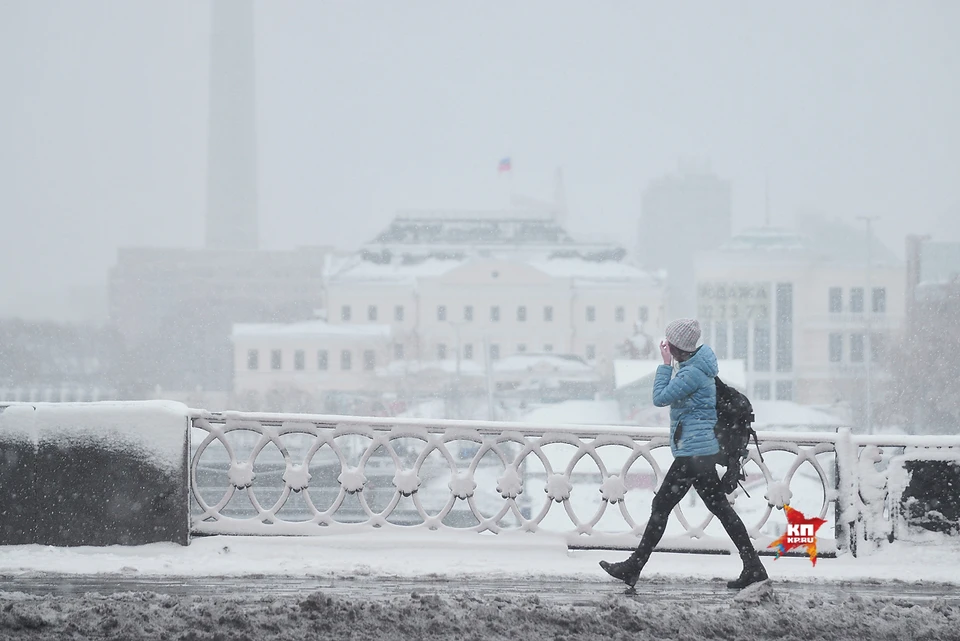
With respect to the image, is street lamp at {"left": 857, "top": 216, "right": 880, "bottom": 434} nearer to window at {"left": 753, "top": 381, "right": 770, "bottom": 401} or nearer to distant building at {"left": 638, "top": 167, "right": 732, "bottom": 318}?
window at {"left": 753, "top": 381, "right": 770, "bottom": 401}

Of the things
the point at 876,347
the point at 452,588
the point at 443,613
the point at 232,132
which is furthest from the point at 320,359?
the point at 232,132

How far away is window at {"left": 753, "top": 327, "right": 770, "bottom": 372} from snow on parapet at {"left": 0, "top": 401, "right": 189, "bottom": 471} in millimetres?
95879

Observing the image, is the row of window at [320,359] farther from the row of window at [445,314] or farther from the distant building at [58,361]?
the distant building at [58,361]

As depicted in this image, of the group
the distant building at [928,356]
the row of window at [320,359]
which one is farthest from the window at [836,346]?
the row of window at [320,359]

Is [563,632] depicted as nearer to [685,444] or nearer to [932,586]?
[685,444]

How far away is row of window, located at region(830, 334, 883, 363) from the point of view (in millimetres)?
92438

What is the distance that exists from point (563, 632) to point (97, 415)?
372 centimetres

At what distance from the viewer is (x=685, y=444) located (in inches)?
234

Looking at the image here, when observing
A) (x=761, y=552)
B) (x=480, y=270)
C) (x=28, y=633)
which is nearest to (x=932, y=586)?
(x=761, y=552)

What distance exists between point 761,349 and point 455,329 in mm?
30272

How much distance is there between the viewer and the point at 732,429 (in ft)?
19.9

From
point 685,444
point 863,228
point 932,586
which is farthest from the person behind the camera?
point 863,228

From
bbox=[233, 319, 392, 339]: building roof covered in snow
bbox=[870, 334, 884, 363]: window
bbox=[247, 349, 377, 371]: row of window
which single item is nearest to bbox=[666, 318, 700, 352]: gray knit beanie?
bbox=[233, 319, 392, 339]: building roof covered in snow

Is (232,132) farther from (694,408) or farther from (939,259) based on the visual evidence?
(694,408)
